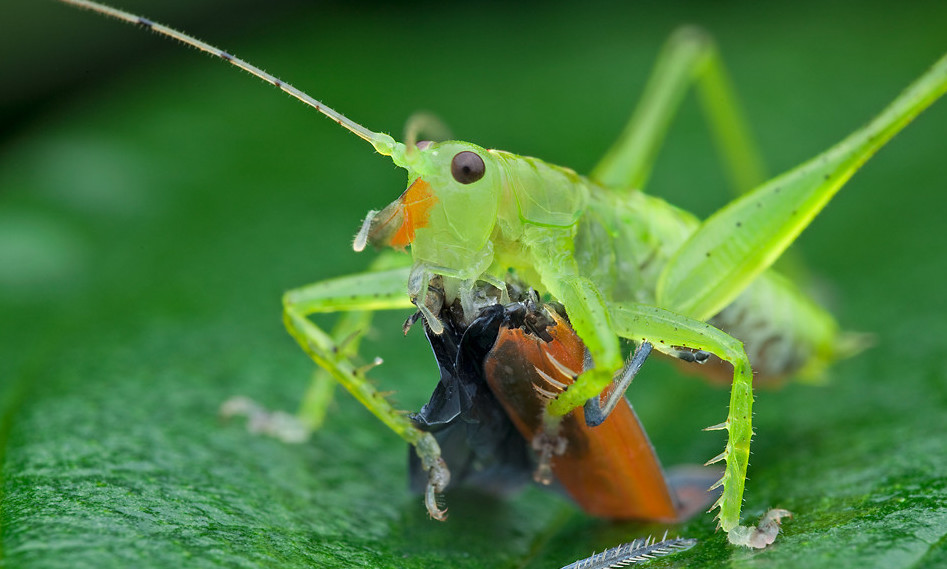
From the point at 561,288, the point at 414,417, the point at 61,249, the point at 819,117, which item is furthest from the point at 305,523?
the point at 819,117

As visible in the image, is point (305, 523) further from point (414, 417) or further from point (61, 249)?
point (61, 249)

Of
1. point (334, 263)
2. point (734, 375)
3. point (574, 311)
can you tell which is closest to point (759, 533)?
point (734, 375)

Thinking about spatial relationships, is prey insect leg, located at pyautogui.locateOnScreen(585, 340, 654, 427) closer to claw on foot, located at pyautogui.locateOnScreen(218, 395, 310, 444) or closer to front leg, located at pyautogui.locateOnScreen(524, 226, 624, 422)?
front leg, located at pyautogui.locateOnScreen(524, 226, 624, 422)

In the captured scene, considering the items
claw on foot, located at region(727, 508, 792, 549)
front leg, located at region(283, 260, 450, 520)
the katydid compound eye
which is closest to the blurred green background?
claw on foot, located at region(727, 508, 792, 549)

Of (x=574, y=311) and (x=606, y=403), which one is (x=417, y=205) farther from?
(x=606, y=403)

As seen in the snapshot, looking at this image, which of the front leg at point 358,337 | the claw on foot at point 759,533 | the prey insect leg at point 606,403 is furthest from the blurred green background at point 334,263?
the prey insect leg at point 606,403

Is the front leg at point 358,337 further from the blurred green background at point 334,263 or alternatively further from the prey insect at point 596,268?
the blurred green background at point 334,263
